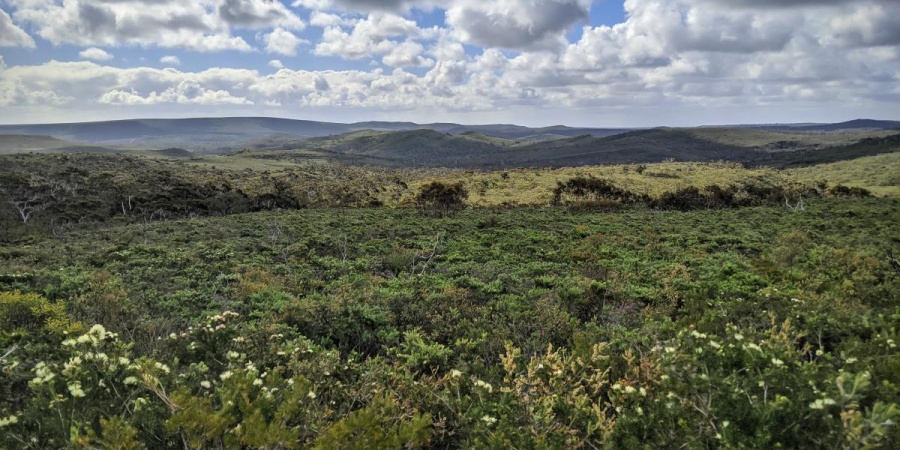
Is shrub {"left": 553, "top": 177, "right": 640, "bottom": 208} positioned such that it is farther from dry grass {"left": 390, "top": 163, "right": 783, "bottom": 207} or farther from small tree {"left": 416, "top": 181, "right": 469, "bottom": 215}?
small tree {"left": 416, "top": 181, "right": 469, "bottom": 215}

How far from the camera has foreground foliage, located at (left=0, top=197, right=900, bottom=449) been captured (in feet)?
11.2

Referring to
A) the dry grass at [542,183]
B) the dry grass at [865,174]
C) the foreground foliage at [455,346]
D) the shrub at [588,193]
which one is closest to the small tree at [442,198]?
the dry grass at [542,183]

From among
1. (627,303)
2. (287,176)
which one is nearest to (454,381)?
(627,303)

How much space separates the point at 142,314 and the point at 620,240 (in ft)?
62.1

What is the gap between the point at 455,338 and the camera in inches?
315

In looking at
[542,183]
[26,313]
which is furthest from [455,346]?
[542,183]

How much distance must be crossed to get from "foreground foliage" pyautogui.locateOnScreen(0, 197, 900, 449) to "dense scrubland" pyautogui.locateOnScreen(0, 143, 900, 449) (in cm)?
4

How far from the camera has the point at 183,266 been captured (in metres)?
16.5

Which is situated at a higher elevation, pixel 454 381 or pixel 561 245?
pixel 454 381

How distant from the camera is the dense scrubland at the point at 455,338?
3.44 metres

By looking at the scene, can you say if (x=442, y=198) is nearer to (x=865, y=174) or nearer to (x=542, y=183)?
(x=542, y=183)

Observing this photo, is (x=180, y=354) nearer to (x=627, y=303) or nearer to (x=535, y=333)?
(x=535, y=333)

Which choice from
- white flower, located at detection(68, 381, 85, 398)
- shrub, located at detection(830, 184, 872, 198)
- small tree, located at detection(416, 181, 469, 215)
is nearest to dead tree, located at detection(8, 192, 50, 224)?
small tree, located at detection(416, 181, 469, 215)

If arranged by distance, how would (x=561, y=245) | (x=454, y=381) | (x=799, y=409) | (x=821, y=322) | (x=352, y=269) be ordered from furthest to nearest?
(x=561, y=245) < (x=352, y=269) < (x=821, y=322) < (x=454, y=381) < (x=799, y=409)
